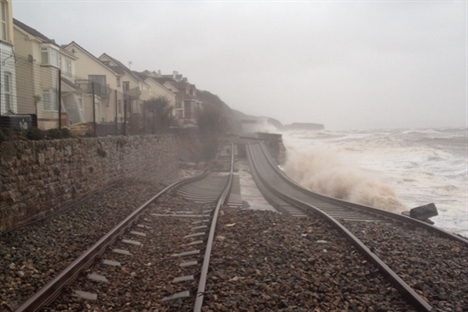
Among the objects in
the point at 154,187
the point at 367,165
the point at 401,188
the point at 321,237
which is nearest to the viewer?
the point at 321,237

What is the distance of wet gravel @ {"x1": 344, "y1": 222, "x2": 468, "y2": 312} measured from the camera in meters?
5.17

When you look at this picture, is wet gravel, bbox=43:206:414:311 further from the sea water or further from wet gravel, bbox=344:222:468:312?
the sea water

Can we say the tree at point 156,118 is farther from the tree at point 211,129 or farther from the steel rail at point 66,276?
the steel rail at point 66,276

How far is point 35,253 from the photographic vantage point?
661cm

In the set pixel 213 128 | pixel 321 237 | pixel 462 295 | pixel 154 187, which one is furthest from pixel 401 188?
pixel 213 128

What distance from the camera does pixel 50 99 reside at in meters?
15.1

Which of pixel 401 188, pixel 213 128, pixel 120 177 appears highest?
pixel 213 128

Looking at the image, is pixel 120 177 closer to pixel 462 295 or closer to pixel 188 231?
pixel 188 231

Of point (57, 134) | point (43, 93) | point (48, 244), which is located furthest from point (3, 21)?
point (48, 244)

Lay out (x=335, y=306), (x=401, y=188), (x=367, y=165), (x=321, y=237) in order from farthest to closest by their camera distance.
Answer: (x=367, y=165), (x=401, y=188), (x=321, y=237), (x=335, y=306)

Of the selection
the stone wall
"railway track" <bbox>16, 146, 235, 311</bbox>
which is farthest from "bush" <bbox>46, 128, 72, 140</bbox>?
"railway track" <bbox>16, 146, 235, 311</bbox>

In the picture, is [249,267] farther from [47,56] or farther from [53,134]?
[47,56]

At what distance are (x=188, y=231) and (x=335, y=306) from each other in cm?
446

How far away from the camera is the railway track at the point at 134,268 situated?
16.2 feet
